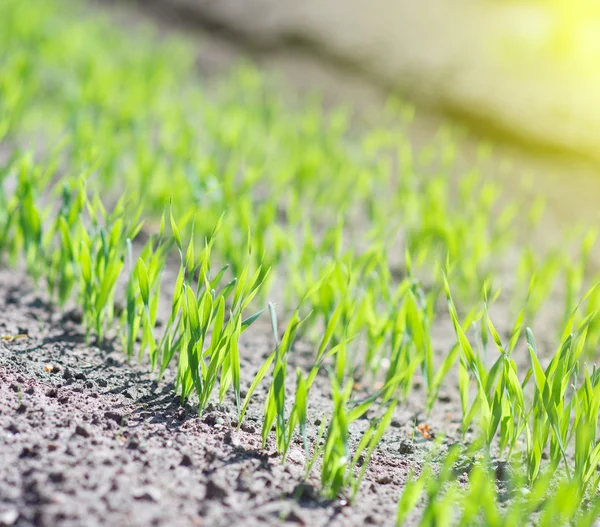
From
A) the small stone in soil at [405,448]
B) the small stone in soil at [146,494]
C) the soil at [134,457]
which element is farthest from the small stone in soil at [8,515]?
the small stone in soil at [405,448]

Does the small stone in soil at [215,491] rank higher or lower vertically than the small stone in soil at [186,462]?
higher

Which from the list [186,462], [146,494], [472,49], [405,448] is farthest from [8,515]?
[472,49]

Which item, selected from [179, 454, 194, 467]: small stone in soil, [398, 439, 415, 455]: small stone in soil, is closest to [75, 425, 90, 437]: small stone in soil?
[179, 454, 194, 467]: small stone in soil

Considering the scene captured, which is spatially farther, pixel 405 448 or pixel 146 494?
pixel 405 448

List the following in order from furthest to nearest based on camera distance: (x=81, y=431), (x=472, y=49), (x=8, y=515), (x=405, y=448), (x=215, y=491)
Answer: (x=472, y=49) → (x=405, y=448) → (x=81, y=431) → (x=215, y=491) → (x=8, y=515)

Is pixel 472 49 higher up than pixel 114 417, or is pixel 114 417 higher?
pixel 472 49

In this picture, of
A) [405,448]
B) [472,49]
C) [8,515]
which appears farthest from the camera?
[472,49]

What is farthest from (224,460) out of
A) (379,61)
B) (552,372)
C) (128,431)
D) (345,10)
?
(345,10)

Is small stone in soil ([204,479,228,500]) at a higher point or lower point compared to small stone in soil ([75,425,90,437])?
higher

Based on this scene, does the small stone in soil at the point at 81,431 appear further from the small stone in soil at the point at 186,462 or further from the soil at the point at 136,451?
the small stone in soil at the point at 186,462

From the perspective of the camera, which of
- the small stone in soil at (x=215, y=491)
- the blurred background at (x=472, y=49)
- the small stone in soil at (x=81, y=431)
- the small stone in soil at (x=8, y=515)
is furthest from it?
the blurred background at (x=472, y=49)

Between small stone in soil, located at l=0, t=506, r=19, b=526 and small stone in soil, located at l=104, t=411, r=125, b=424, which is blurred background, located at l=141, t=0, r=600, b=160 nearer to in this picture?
small stone in soil, located at l=104, t=411, r=125, b=424

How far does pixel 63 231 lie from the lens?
5.49ft

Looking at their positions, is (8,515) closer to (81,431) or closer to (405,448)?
(81,431)
